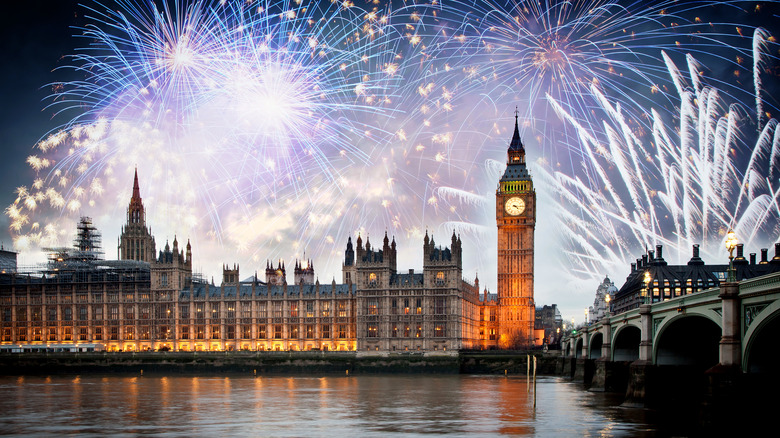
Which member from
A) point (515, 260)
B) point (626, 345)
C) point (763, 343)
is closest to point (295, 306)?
point (515, 260)

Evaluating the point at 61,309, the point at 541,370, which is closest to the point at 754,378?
the point at 541,370

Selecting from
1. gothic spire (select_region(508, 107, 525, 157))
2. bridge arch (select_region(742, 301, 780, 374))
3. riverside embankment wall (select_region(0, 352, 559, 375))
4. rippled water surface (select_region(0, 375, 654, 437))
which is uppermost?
gothic spire (select_region(508, 107, 525, 157))

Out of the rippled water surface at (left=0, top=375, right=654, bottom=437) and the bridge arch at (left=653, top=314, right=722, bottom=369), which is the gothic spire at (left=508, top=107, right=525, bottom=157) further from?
the bridge arch at (left=653, top=314, right=722, bottom=369)

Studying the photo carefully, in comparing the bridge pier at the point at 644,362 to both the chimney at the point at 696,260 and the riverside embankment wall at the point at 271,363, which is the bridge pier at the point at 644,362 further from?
the chimney at the point at 696,260

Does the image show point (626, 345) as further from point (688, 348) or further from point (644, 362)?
point (644, 362)


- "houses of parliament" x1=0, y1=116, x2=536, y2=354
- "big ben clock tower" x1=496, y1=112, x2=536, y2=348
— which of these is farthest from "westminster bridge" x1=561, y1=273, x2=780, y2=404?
"big ben clock tower" x1=496, y1=112, x2=536, y2=348

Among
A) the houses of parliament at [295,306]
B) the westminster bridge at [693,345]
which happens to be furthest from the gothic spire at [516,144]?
the westminster bridge at [693,345]
